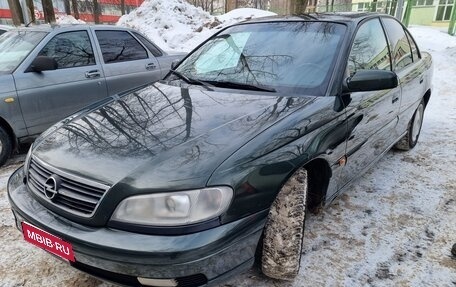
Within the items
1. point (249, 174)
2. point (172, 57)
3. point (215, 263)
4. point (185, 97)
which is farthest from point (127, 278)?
point (172, 57)

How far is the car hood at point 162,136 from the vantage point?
1742 millimetres

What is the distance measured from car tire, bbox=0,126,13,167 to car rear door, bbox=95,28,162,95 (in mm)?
1342

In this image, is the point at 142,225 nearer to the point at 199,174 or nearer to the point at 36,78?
the point at 199,174

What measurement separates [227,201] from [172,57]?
174 inches

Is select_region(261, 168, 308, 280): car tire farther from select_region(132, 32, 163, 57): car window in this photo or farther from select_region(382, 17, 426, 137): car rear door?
select_region(132, 32, 163, 57): car window

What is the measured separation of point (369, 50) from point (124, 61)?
10.8ft

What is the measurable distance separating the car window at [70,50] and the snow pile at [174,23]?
8.64m

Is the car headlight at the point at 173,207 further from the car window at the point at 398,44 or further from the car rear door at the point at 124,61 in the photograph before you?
the car rear door at the point at 124,61

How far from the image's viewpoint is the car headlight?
1.67 meters

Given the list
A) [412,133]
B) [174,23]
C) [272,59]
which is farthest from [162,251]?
[174,23]

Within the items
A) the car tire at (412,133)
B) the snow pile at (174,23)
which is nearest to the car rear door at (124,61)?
the car tire at (412,133)

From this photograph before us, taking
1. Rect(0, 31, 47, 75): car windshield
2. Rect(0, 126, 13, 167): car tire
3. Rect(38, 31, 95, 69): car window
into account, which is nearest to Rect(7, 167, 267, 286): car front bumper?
Rect(0, 126, 13, 167): car tire

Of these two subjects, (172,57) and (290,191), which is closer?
(290,191)

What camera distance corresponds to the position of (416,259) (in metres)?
2.47
